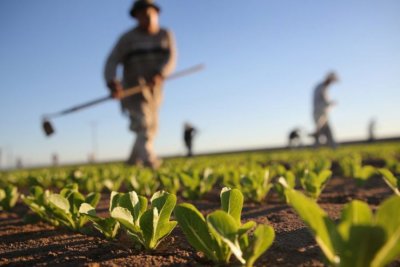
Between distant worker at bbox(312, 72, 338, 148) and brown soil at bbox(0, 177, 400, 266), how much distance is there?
416 inches

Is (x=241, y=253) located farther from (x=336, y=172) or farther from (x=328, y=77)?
(x=328, y=77)

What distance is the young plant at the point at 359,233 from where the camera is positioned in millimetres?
727

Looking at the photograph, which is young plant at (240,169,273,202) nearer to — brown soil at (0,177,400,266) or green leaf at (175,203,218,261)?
brown soil at (0,177,400,266)

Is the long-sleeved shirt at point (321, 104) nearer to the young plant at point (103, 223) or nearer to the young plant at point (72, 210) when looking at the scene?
the young plant at point (72, 210)

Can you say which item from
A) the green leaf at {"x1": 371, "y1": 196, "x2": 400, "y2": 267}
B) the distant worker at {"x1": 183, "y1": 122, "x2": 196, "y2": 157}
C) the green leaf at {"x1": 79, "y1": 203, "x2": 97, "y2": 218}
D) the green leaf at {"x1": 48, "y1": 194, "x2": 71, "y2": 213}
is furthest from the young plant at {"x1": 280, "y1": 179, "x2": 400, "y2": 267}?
the distant worker at {"x1": 183, "y1": 122, "x2": 196, "y2": 157}

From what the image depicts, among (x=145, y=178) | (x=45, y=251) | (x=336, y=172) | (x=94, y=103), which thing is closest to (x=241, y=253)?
(x=45, y=251)

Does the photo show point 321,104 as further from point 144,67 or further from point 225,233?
point 225,233

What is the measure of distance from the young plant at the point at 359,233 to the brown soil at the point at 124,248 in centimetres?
36

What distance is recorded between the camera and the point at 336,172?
5.00 metres

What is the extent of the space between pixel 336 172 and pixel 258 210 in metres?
3.22

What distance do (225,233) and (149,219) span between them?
35 centimetres

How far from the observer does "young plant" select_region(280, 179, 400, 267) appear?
28.6 inches

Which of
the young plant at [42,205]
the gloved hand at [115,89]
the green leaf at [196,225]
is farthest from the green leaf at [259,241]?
the gloved hand at [115,89]

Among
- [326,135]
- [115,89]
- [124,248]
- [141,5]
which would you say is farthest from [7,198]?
[326,135]
